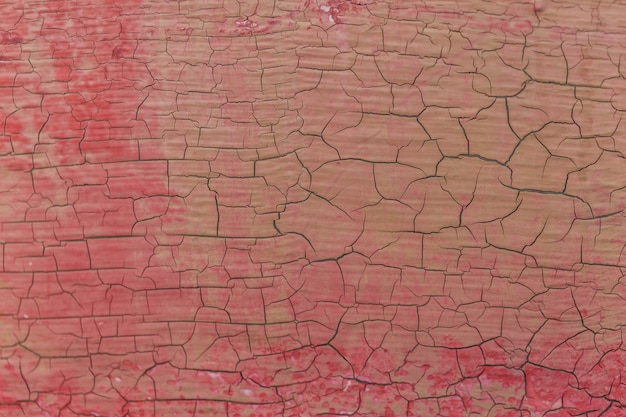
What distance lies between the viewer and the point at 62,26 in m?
2.20

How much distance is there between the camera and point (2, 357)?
207cm

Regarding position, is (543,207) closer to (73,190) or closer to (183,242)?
(183,242)

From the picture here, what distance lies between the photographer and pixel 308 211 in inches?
82.1

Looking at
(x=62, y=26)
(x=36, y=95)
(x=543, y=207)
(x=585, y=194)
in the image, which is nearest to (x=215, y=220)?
(x=36, y=95)

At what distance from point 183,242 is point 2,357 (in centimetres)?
81

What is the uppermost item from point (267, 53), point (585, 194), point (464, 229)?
point (267, 53)

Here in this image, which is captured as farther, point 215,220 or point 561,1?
point 561,1

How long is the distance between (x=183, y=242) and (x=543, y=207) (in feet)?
4.55

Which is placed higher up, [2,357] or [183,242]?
[183,242]

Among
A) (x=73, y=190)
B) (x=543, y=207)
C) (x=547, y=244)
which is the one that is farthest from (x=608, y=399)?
(x=73, y=190)

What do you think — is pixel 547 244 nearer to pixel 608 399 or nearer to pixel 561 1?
pixel 608 399

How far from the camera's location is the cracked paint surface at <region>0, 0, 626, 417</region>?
2041 mm

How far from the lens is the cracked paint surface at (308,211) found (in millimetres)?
2041

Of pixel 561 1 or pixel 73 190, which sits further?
pixel 561 1
